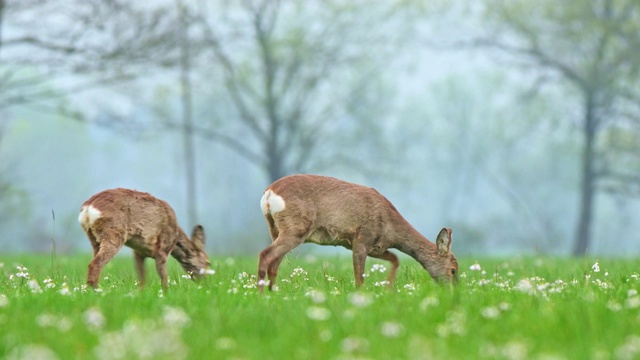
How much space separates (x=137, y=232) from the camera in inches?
409

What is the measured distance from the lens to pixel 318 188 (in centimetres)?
1020

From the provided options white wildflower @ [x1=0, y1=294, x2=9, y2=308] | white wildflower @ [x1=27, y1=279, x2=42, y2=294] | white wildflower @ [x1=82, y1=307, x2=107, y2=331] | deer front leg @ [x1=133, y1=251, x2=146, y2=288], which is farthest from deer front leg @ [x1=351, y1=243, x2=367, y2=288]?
white wildflower @ [x1=82, y1=307, x2=107, y2=331]

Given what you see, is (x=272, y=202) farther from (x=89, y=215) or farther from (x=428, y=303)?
(x=428, y=303)

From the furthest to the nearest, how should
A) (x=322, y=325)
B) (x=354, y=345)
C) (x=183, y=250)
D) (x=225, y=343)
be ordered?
(x=183, y=250)
(x=322, y=325)
(x=225, y=343)
(x=354, y=345)

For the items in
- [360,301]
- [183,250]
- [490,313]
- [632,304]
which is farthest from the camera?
[183,250]

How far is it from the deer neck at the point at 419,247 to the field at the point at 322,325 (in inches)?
97.4

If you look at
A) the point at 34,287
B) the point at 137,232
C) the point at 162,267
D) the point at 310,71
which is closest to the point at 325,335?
the point at 34,287

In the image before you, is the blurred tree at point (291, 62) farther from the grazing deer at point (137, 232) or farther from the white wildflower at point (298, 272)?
the white wildflower at point (298, 272)

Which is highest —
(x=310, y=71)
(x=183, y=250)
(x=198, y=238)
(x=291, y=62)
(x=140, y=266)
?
(x=291, y=62)

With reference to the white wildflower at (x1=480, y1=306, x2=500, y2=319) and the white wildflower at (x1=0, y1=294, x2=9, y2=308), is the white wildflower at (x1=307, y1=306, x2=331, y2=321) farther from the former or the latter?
the white wildflower at (x1=0, y1=294, x2=9, y2=308)

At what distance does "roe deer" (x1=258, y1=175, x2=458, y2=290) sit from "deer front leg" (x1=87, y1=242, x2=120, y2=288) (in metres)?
1.59

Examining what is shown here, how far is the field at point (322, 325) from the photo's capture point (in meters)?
5.11

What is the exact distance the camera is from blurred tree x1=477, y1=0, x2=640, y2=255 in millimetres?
29281

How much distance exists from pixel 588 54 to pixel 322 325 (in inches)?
1035
